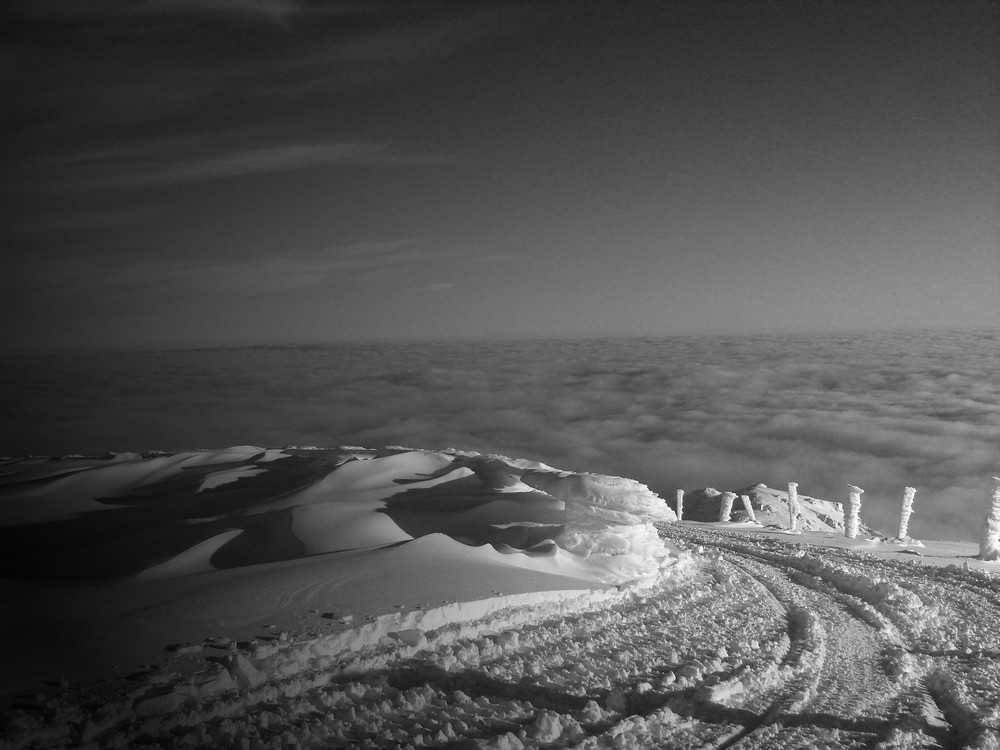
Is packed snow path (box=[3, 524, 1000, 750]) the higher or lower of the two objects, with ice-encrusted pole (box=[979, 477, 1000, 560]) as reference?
higher

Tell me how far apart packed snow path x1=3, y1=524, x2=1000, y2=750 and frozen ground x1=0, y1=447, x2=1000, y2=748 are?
0.11ft

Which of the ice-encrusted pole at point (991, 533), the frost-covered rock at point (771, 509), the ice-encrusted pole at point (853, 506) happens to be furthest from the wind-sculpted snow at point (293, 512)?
the frost-covered rock at point (771, 509)

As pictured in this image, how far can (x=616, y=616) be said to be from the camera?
10734mm

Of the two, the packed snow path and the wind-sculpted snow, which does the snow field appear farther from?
the wind-sculpted snow

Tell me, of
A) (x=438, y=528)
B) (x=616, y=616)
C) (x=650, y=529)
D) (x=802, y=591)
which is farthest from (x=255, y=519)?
(x=802, y=591)

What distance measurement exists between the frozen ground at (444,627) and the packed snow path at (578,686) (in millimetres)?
33

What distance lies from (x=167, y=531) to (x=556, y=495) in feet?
30.3

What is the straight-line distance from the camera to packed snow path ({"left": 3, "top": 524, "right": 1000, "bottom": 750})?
631 cm

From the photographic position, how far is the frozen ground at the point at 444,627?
261 inches

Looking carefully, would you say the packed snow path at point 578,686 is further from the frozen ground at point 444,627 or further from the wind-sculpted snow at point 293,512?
the wind-sculpted snow at point 293,512

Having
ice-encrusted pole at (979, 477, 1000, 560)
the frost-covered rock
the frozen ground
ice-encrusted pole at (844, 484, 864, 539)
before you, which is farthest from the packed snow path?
the frost-covered rock

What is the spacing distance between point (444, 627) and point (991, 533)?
18.8m

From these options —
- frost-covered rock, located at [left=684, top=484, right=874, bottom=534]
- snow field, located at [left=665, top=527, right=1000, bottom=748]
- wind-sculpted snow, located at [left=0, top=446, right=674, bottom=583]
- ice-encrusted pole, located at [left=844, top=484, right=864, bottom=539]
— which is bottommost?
frost-covered rock, located at [left=684, top=484, right=874, bottom=534]

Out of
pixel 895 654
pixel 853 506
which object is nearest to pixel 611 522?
pixel 895 654
